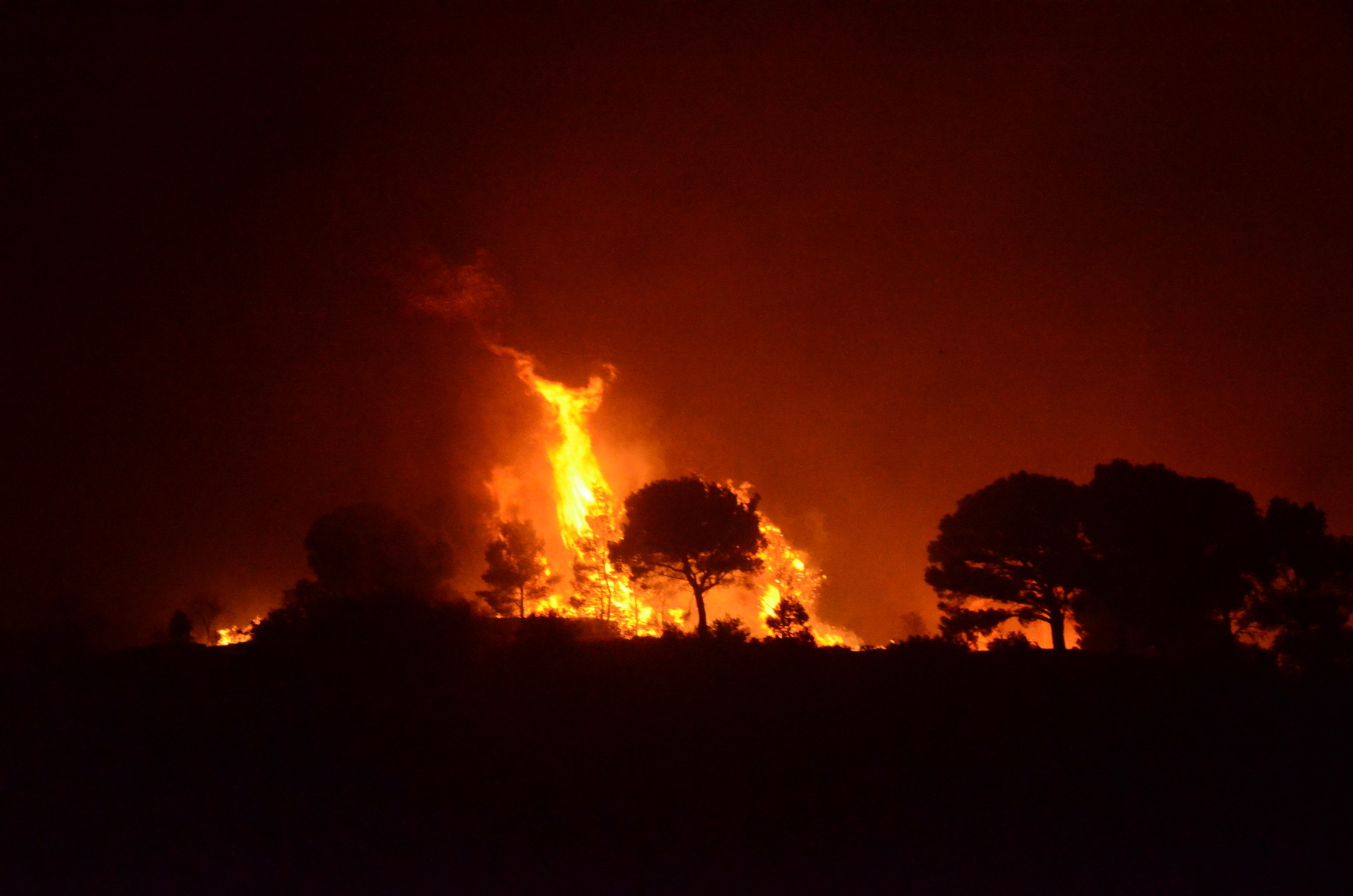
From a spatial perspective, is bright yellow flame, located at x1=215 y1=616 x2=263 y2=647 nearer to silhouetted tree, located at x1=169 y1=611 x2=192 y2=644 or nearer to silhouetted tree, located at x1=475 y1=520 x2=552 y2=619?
silhouetted tree, located at x1=169 y1=611 x2=192 y2=644

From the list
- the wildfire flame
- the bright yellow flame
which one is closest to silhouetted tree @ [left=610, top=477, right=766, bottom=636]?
the wildfire flame

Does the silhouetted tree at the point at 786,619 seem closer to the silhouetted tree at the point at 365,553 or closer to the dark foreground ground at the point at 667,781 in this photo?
the dark foreground ground at the point at 667,781

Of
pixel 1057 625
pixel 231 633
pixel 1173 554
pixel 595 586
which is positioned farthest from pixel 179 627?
pixel 1173 554

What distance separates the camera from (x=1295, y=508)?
960 inches

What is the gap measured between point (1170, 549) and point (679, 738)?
75.8ft

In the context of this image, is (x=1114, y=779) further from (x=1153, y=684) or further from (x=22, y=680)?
(x=22, y=680)

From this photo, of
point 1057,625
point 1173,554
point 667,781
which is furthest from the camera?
point 1057,625

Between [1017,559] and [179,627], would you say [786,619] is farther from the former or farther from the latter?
[179,627]

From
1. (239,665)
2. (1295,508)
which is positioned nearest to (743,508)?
(1295,508)

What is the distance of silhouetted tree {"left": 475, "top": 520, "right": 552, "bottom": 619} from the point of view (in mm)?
40969

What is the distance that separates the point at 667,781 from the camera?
31.1 ft

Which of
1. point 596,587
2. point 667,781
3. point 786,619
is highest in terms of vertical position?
point 596,587

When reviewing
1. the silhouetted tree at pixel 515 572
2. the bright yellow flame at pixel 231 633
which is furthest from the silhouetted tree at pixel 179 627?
the bright yellow flame at pixel 231 633

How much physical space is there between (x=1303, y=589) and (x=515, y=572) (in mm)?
36594
